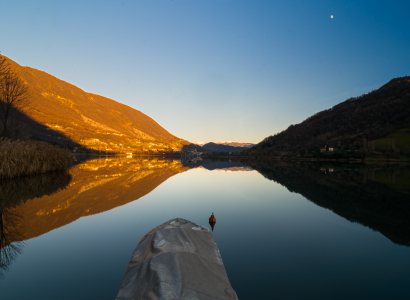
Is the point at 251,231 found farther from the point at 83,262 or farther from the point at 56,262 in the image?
the point at 56,262

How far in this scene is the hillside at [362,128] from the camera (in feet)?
278

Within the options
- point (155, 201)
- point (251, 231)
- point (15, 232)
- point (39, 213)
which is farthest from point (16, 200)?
point (251, 231)

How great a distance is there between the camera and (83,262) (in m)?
5.91

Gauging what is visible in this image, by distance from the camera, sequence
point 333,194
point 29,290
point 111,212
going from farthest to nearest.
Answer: point 333,194 → point 111,212 → point 29,290

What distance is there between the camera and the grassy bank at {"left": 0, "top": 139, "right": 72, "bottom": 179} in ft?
58.9

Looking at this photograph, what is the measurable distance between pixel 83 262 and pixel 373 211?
14.0 m

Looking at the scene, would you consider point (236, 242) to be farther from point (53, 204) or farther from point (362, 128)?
point (362, 128)

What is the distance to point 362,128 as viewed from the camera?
361 ft

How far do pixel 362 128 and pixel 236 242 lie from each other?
129682 mm

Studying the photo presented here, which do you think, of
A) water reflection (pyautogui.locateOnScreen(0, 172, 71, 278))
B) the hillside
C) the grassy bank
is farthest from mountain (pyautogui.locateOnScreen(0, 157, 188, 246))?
the hillside

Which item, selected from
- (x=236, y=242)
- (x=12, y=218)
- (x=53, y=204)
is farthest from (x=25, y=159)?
(x=236, y=242)

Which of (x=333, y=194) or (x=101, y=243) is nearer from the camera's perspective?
(x=101, y=243)

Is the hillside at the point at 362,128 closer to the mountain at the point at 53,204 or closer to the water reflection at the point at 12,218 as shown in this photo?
the mountain at the point at 53,204

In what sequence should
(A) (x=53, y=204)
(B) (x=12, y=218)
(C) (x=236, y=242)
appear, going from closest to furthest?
(C) (x=236, y=242) → (B) (x=12, y=218) → (A) (x=53, y=204)
